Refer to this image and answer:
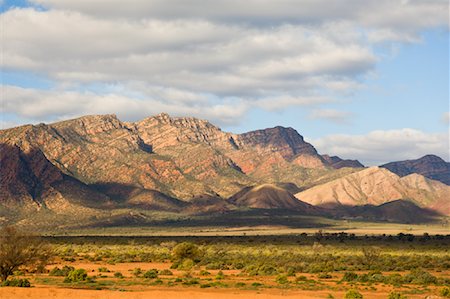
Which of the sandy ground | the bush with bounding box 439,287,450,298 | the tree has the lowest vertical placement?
the bush with bounding box 439,287,450,298

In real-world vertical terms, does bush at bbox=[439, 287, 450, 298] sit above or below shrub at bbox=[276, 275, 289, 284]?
above

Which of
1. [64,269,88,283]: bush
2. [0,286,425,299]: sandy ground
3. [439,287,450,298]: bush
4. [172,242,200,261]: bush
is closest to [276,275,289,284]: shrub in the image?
[0,286,425,299]: sandy ground

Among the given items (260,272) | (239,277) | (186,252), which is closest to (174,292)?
(239,277)

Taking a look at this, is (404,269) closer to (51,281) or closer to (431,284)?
(431,284)

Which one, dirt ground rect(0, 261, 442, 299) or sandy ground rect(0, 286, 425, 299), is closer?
sandy ground rect(0, 286, 425, 299)

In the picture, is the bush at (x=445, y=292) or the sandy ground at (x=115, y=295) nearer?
the sandy ground at (x=115, y=295)

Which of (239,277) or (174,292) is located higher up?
(174,292)

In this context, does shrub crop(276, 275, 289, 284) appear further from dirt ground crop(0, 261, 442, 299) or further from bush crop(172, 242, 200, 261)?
bush crop(172, 242, 200, 261)

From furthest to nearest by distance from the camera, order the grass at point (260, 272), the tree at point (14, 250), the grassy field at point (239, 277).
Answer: the grass at point (260, 272) < the tree at point (14, 250) < the grassy field at point (239, 277)

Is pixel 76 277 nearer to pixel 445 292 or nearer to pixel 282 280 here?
pixel 282 280

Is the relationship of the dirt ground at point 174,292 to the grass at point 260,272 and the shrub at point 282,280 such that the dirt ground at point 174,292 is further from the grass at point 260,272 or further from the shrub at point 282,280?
the grass at point 260,272

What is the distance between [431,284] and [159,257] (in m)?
42.5

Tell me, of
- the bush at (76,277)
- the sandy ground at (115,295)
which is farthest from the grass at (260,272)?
the sandy ground at (115,295)

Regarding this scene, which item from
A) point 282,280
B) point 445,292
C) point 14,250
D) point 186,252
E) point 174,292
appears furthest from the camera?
point 186,252
